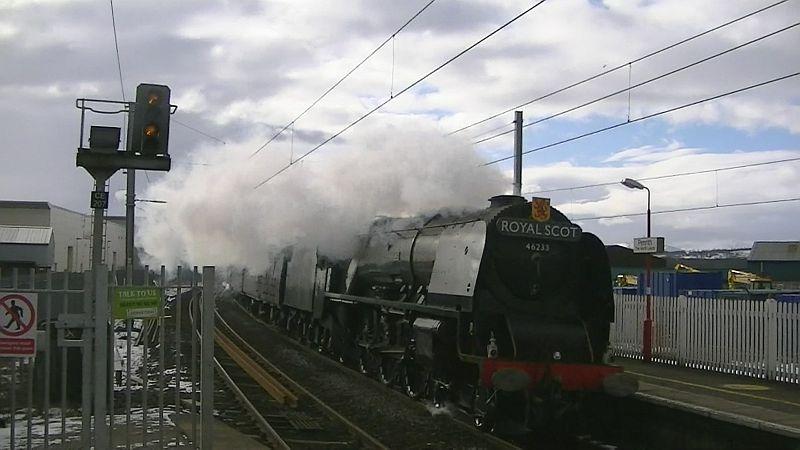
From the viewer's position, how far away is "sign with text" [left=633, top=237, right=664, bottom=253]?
641 inches

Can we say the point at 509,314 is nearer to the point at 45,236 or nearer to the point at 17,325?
the point at 17,325

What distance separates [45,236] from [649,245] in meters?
42.8

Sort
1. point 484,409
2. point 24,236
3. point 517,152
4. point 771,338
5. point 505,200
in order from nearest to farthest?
point 484,409 < point 505,200 < point 771,338 < point 517,152 < point 24,236

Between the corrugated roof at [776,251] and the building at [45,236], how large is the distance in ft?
120

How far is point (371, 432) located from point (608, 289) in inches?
146

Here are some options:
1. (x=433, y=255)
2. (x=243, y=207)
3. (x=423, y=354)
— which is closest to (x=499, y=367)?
(x=423, y=354)

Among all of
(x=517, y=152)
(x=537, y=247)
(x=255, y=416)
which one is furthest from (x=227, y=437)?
(x=517, y=152)

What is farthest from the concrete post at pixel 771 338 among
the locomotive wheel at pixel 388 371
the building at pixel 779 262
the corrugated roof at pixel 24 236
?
the corrugated roof at pixel 24 236

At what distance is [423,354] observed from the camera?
11.5m

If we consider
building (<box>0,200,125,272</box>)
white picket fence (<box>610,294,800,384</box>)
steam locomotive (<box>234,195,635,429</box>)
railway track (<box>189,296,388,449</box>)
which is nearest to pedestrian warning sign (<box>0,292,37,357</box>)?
railway track (<box>189,296,388,449</box>)

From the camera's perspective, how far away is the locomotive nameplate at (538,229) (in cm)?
1057

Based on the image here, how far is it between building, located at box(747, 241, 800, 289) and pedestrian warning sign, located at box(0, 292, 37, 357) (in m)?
47.1

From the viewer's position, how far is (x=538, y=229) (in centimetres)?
1092

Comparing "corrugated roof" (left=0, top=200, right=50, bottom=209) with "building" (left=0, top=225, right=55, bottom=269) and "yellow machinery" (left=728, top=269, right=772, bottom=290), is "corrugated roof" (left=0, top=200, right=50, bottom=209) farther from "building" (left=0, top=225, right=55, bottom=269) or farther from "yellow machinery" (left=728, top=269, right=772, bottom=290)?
"yellow machinery" (left=728, top=269, right=772, bottom=290)
